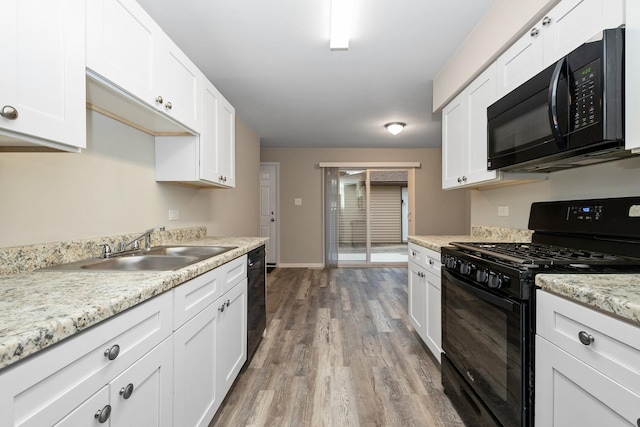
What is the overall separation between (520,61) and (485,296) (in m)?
1.30

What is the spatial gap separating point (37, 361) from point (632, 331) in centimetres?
132

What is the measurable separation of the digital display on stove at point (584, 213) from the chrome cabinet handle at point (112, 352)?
1.98 metres

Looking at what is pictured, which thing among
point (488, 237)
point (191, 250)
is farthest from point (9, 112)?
point (488, 237)

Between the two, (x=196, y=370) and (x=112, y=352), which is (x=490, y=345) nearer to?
(x=196, y=370)

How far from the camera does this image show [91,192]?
1.54 metres

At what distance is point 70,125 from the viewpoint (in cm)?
98

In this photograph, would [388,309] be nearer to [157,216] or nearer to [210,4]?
[157,216]

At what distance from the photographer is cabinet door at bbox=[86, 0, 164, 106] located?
113 centimetres

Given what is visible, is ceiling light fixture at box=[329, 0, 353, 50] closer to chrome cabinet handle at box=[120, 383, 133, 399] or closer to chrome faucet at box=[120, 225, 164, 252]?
chrome faucet at box=[120, 225, 164, 252]

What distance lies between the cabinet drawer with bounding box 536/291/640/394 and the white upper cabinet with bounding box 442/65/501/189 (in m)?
1.09

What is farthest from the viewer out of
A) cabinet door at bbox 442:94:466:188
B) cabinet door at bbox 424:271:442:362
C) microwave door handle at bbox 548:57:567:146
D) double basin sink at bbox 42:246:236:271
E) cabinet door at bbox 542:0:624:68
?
cabinet door at bbox 442:94:466:188

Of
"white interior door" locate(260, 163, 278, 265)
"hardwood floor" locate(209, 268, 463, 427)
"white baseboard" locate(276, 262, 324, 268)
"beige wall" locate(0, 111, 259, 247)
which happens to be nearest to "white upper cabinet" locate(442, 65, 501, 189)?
"hardwood floor" locate(209, 268, 463, 427)

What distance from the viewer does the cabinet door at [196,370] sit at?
1.14 m

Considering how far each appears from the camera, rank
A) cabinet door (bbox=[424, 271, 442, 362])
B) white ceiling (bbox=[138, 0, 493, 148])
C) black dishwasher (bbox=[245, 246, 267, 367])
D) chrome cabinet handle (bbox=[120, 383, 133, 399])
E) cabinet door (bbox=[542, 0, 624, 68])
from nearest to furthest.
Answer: chrome cabinet handle (bbox=[120, 383, 133, 399]) < cabinet door (bbox=[542, 0, 624, 68]) < white ceiling (bbox=[138, 0, 493, 148]) < cabinet door (bbox=[424, 271, 442, 362]) < black dishwasher (bbox=[245, 246, 267, 367])
